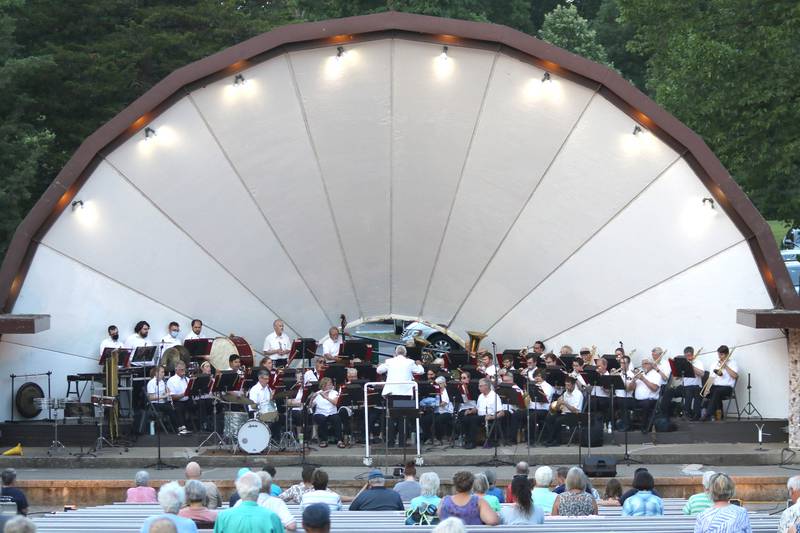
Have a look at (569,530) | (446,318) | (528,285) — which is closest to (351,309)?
(446,318)

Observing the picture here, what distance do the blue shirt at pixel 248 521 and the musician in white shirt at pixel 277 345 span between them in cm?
1518

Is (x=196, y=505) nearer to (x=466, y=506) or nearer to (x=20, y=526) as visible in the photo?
(x=466, y=506)

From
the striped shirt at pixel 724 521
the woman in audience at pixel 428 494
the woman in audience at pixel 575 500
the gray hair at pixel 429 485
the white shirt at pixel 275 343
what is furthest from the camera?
the white shirt at pixel 275 343

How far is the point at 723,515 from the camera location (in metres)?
11.1

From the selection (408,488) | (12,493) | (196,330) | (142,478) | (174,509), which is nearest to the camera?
(174,509)

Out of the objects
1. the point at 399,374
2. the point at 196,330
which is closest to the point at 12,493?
the point at 399,374

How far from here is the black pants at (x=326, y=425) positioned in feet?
76.9

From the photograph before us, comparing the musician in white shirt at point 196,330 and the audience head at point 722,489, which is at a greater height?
the musician in white shirt at point 196,330

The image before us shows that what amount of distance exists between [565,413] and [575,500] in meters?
8.81

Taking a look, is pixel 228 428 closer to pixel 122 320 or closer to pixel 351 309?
pixel 122 320

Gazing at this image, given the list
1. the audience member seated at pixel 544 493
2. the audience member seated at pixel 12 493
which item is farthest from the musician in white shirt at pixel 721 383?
the audience member seated at pixel 12 493

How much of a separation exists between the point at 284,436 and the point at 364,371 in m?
1.99

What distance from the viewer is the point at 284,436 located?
23078 millimetres

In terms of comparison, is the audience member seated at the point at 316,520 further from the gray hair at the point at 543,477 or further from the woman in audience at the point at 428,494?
the gray hair at the point at 543,477
